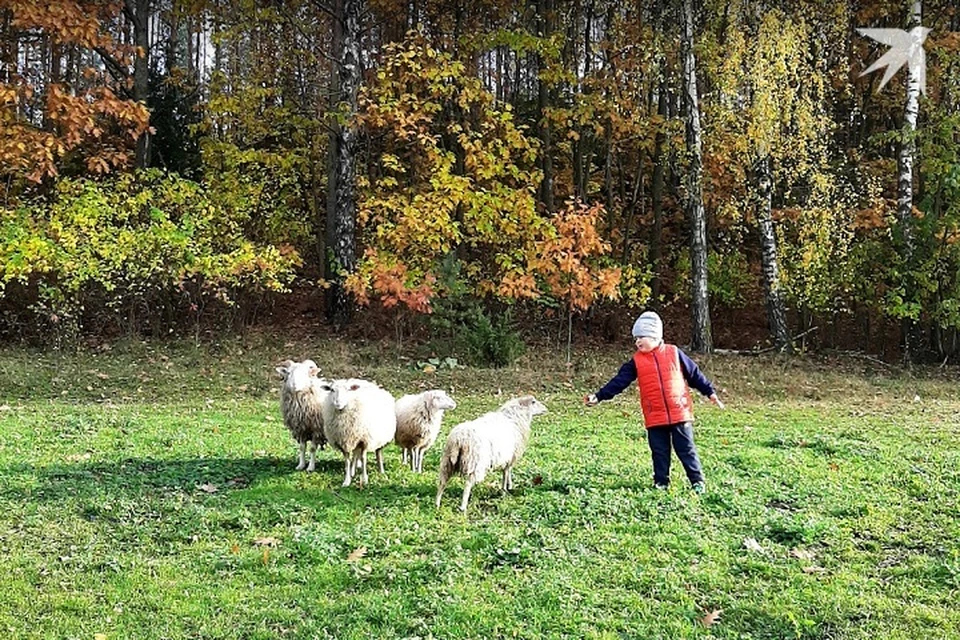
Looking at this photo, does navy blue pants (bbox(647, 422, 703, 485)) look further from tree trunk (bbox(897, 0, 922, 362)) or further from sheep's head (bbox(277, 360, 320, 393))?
tree trunk (bbox(897, 0, 922, 362))

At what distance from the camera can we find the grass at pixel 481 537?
502cm

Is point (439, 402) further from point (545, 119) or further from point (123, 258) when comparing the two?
point (545, 119)

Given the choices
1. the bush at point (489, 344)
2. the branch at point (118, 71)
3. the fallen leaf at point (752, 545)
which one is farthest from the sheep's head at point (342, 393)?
the branch at point (118, 71)

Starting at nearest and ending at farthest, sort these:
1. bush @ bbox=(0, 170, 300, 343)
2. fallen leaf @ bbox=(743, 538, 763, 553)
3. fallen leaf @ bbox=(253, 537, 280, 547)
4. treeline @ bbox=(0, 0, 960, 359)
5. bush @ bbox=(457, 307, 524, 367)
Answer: fallen leaf @ bbox=(743, 538, 763, 553), fallen leaf @ bbox=(253, 537, 280, 547), bush @ bbox=(457, 307, 524, 367), bush @ bbox=(0, 170, 300, 343), treeline @ bbox=(0, 0, 960, 359)

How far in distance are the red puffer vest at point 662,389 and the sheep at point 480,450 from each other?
1.16 meters

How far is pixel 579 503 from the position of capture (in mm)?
7027

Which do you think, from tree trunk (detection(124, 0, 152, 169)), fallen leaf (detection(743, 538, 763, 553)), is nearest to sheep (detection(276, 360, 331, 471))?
fallen leaf (detection(743, 538, 763, 553))

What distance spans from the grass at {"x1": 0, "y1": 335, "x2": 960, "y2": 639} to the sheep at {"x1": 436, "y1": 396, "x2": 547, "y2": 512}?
0.76 ft

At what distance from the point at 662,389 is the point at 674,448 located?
52 centimetres

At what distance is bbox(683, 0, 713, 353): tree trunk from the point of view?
56.0 feet

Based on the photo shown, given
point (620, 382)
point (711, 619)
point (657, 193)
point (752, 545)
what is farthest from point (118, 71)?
point (711, 619)

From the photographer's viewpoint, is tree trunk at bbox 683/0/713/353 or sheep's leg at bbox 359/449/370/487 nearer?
sheep's leg at bbox 359/449/370/487

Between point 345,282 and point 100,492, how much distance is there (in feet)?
34.2

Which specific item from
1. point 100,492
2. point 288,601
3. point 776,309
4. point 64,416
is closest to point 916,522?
point 288,601
